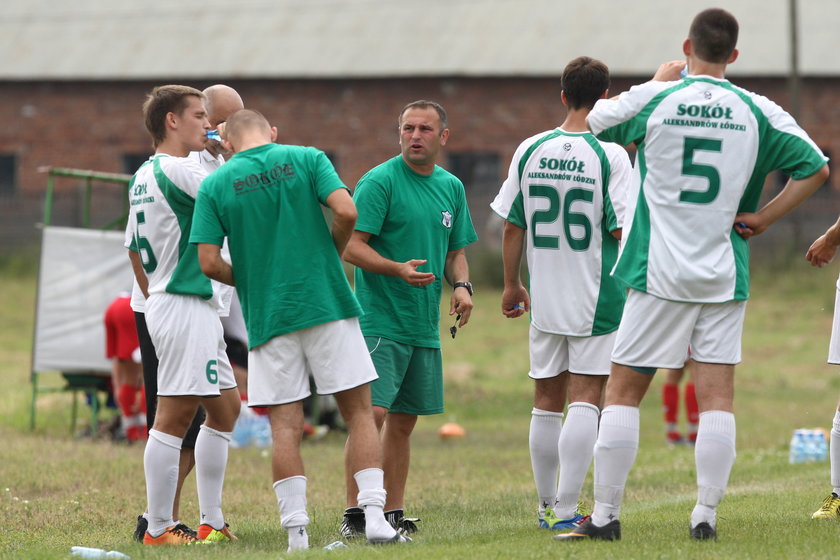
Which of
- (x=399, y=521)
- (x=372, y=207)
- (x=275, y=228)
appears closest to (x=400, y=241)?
(x=372, y=207)

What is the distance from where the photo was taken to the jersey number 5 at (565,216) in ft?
22.4

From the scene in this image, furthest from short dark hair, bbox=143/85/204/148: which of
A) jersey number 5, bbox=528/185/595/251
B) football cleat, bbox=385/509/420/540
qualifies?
football cleat, bbox=385/509/420/540

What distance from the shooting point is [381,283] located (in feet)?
23.6

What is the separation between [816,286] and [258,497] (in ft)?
65.7

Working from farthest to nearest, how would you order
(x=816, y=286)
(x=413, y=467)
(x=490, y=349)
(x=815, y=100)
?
1. (x=815, y=100)
2. (x=816, y=286)
3. (x=490, y=349)
4. (x=413, y=467)

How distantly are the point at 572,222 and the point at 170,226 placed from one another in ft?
7.15

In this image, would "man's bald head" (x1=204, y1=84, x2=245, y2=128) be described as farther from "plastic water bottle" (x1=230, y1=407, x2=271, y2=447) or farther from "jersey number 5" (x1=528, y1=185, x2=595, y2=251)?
"plastic water bottle" (x1=230, y1=407, x2=271, y2=447)

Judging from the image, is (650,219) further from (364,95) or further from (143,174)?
(364,95)

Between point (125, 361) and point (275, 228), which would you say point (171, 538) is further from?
point (125, 361)

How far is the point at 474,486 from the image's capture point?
10289mm

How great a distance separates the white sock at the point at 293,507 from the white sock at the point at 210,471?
851mm

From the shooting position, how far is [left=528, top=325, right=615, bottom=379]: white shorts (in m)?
6.84

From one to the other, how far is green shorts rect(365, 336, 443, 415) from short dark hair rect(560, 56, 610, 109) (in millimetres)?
1684

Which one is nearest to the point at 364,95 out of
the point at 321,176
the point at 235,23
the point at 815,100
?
the point at 235,23
